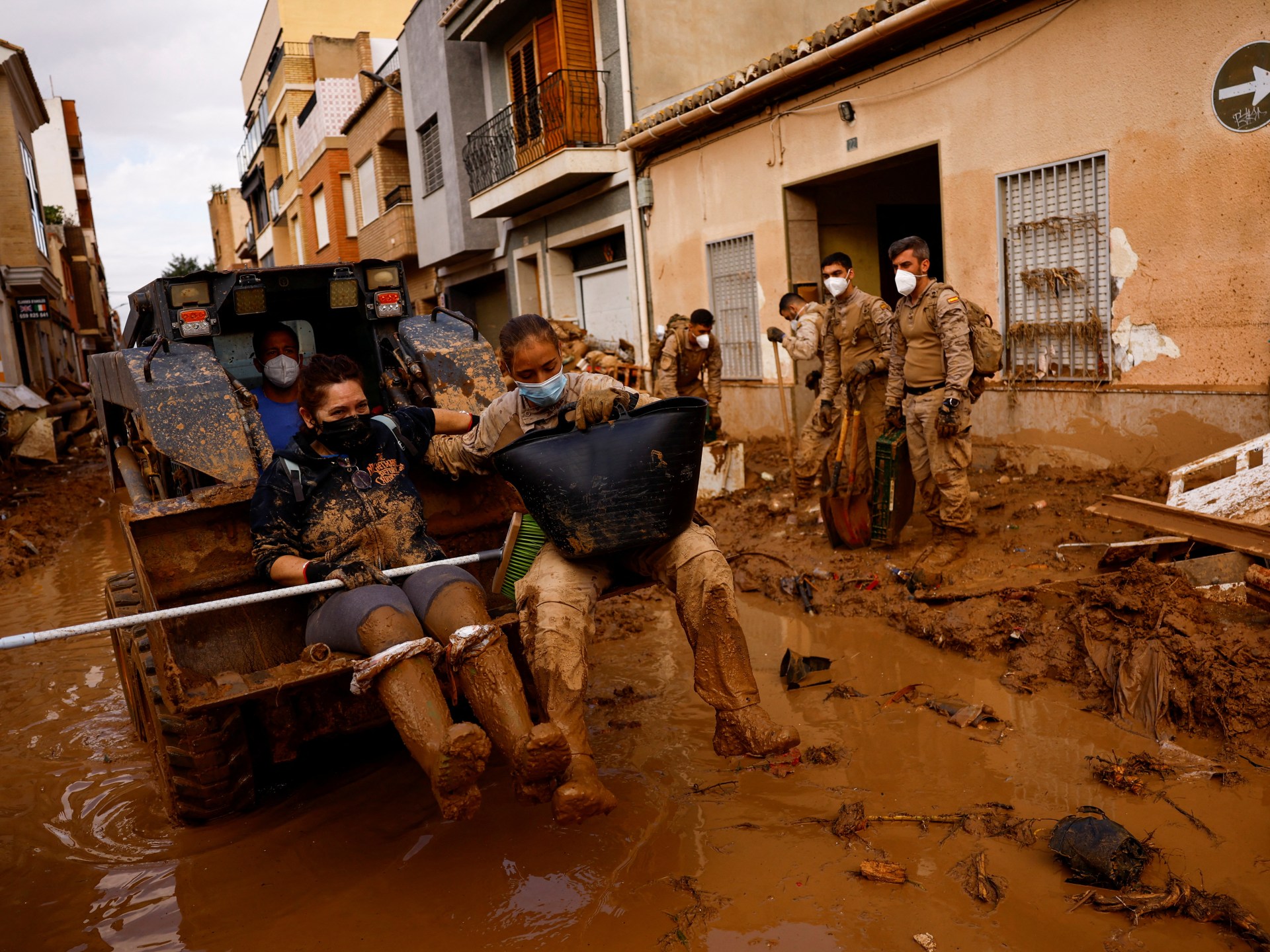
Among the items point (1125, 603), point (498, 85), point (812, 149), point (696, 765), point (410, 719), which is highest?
point (498, 85)

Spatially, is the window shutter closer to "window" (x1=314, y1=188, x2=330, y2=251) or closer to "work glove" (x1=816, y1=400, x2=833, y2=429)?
"work glove" (x1=816, y1=400, x2=833, y2=429)

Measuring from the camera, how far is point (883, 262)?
37.4 ft

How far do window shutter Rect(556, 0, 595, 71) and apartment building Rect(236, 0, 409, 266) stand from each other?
1337cm

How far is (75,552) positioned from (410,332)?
6.67 meters

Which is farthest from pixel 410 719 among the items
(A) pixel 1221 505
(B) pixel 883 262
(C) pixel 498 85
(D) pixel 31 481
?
(C) pixel 498 85

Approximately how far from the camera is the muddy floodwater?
2635 mm

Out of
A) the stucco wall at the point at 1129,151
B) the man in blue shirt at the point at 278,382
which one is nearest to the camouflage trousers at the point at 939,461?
the stucco wall at the point at 1129,151

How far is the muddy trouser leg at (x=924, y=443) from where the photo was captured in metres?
5.79

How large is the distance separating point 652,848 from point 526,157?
13.5 meters

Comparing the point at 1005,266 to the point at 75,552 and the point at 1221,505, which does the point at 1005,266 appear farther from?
the point at 75,552

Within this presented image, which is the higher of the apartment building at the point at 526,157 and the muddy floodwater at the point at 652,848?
the apartment building at the point at 526,157

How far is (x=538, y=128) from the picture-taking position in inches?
563

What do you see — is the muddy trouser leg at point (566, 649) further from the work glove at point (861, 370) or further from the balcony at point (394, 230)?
the balcony at point (394, 230)

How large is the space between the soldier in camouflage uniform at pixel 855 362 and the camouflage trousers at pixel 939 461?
17.6 inches
